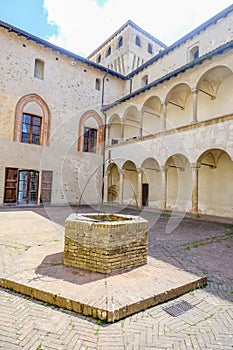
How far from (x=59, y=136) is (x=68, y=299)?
15.9 m

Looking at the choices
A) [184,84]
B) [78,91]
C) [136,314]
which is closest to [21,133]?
[78,91]

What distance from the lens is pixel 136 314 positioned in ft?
10.5

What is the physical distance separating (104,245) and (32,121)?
15009 mm

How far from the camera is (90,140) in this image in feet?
65.5

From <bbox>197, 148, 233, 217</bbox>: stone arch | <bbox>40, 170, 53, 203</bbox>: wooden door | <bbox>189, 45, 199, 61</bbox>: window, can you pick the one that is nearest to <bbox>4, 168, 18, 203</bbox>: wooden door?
<bbox>40, 170, 53, 203</bbox>: wooden door

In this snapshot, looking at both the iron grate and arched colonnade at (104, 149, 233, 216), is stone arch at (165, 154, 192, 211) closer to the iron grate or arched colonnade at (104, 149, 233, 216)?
arched colonnade at (104, 149, 233, 216)

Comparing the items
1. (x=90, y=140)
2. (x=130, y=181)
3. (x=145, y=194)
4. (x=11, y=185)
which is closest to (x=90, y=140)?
(x=90, y=140)

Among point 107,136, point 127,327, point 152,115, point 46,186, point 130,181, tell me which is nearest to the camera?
point 127,327

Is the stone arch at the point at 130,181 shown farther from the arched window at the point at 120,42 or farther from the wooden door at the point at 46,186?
the arched window at the point at 120,42

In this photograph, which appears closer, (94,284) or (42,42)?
(94,284)

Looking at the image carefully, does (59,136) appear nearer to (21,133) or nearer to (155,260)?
(21,133)

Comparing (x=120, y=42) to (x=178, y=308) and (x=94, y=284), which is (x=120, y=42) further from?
(x=178, y=308)

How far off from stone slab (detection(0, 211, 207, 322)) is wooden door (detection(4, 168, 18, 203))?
11.3m

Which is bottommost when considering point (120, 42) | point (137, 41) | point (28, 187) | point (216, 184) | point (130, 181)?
point (28, 187)
